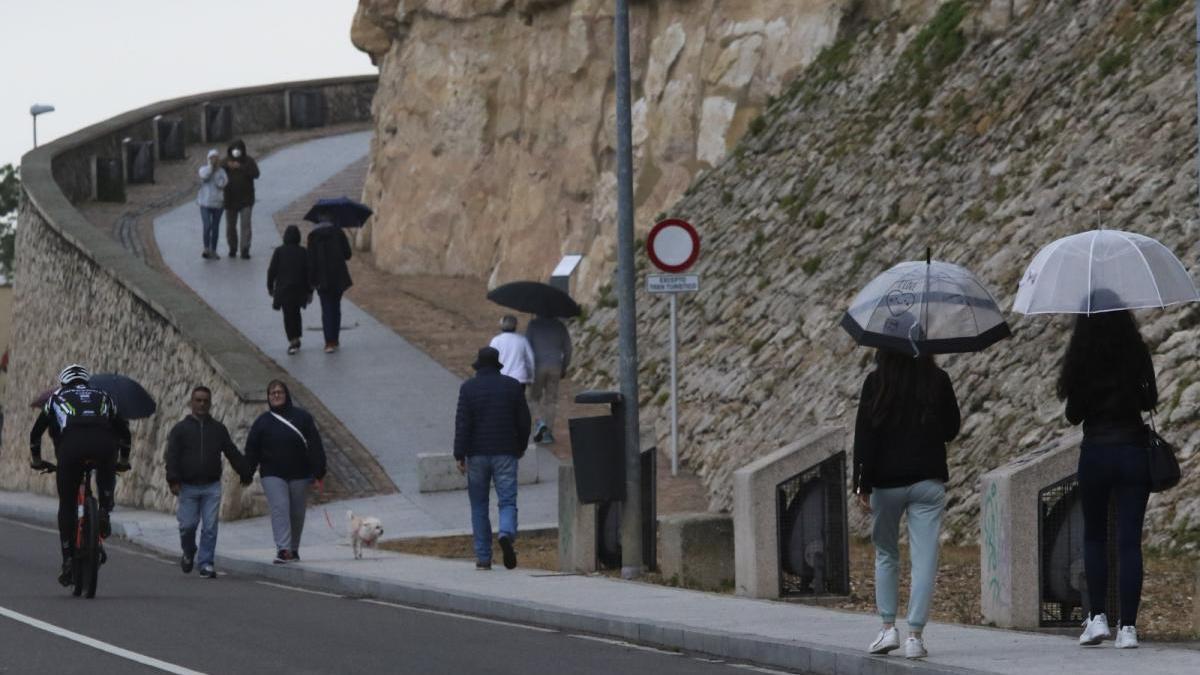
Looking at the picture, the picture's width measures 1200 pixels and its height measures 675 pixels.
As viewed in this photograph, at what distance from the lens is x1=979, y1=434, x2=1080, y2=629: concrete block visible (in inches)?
476

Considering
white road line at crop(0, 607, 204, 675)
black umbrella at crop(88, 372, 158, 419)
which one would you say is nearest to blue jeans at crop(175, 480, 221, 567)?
white road line at crop(0, 607, 204, 675)

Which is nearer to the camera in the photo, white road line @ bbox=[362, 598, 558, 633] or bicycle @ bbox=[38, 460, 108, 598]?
white road line @ bbox=[362, 598, 558, 633]

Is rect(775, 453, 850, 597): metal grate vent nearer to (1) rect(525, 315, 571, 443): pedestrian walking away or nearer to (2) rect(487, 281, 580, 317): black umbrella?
(2) rect(487, 281, 580, 317): black umbrella

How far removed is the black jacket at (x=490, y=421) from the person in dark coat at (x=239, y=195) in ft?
62.9

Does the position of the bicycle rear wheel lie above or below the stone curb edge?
above

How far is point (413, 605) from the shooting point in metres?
15.7

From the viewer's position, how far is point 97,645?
12516mm

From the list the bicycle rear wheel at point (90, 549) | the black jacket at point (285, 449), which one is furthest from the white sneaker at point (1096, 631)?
the black jacket at point (285, 449)

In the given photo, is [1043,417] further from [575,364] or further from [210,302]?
[210,302]

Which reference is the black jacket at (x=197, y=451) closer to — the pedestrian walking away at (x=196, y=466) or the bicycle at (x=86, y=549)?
the pedestrian walking away at (x=196, y=466)

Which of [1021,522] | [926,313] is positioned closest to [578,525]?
[1021,522]

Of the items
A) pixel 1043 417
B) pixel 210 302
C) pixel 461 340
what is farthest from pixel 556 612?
pixel 210 302

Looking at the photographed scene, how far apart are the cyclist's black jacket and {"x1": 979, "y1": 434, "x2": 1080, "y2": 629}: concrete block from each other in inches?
275

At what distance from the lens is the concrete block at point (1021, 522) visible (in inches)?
476
